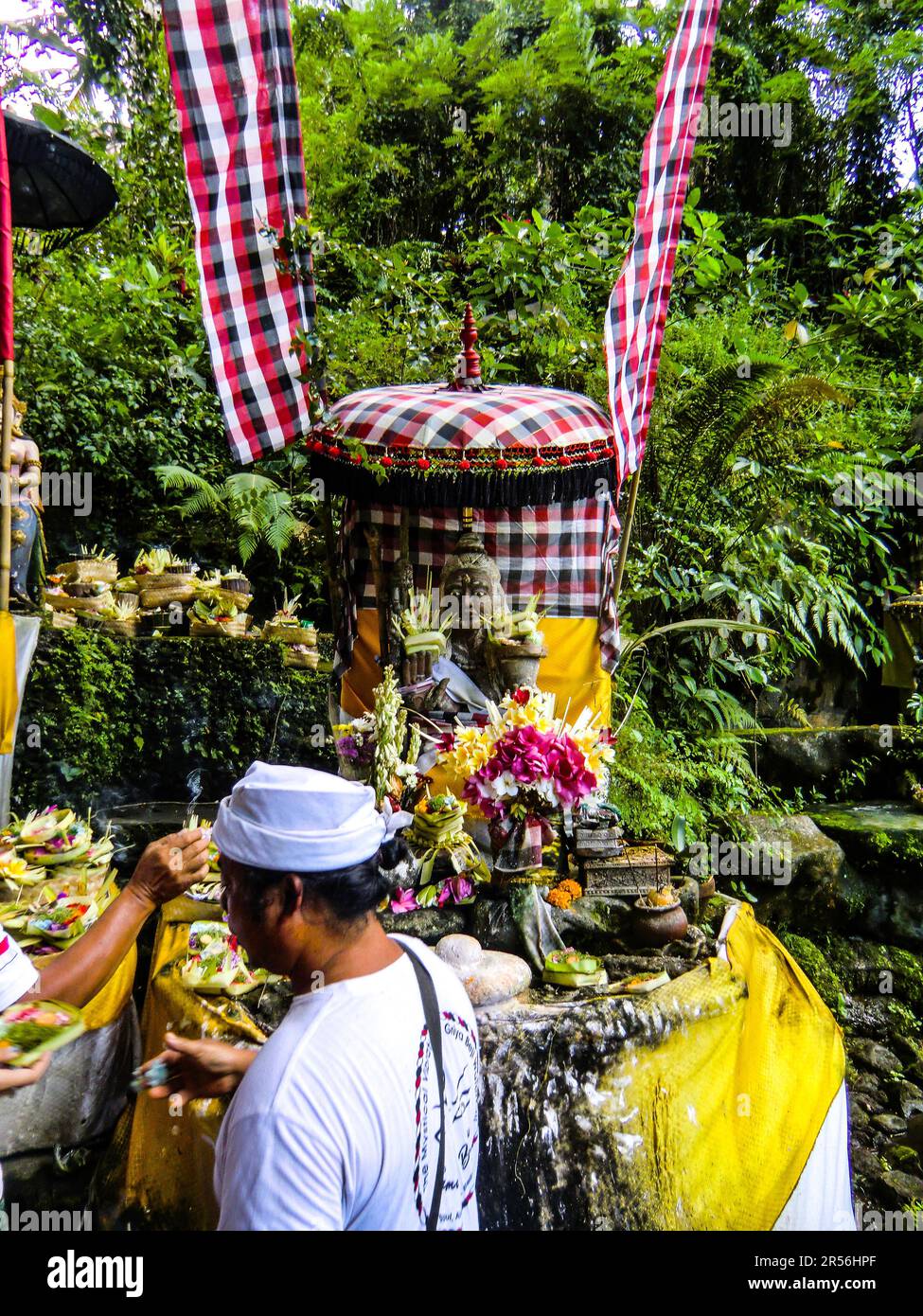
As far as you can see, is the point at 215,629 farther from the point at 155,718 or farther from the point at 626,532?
the point at 626,532

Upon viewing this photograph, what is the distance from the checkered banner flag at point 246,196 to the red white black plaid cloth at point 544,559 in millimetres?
1006

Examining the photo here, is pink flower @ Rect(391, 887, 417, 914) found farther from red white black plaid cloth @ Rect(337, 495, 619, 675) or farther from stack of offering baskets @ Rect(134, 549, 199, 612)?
stack of offering baskets @ Rect(134, 549, 199, 612)

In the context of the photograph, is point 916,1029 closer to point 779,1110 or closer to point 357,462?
point 779,1110

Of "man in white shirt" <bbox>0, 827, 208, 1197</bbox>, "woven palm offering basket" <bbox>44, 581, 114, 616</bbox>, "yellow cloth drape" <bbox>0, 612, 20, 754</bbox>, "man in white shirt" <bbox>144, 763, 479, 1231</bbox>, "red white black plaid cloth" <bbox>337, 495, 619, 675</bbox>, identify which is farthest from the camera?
"woven palm offering basket" <bbox>44, 581, 114, 616</bbox>

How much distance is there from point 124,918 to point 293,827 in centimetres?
67

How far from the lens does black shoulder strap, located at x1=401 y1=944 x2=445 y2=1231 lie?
1.49m

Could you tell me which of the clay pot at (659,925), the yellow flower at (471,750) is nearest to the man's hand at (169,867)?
the yellow flower at (471,750)

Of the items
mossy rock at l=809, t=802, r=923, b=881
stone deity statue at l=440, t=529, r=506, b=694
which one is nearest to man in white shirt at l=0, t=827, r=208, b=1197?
stone deity statue at l=440, t=529, r=506, b=694

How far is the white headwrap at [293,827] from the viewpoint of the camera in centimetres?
145

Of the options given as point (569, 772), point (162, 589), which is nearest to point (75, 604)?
point (162, 589)

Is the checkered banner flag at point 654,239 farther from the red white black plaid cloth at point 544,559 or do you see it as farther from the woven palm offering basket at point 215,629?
the woven palm offering basket at point 215,629

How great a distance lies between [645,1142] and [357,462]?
2816 millimetres

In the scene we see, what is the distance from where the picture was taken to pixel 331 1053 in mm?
1320

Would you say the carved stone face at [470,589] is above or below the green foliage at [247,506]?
below
